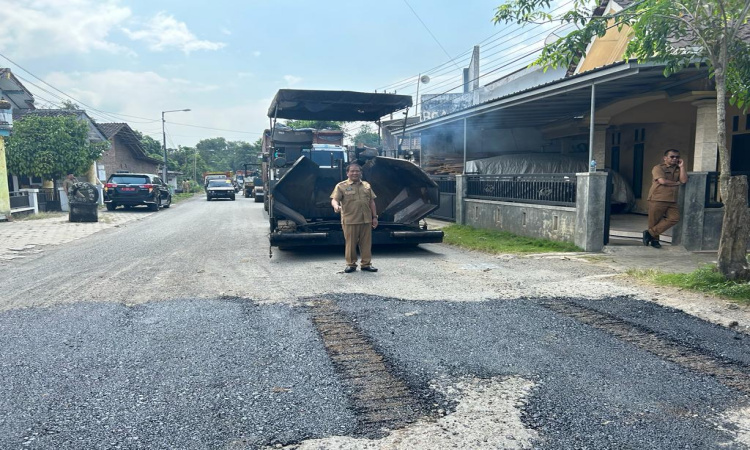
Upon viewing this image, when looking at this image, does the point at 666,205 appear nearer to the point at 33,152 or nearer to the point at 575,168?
the point at 575,168

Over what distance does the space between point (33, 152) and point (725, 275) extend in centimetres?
2225

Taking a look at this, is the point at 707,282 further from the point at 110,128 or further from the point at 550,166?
the point at 110,128

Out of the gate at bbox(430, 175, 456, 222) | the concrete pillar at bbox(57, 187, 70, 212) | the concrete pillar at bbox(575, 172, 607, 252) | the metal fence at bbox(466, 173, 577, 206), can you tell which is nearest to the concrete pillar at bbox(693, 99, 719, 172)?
the concrete pillar at bbox(575, 172, 607, 252)

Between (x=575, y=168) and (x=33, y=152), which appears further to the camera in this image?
(x=33, y=152)

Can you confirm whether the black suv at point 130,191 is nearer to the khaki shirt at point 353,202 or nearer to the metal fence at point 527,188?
the metal fence at point 527,188

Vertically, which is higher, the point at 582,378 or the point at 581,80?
the point at 581,80

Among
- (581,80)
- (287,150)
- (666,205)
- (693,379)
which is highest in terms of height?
(581,80)

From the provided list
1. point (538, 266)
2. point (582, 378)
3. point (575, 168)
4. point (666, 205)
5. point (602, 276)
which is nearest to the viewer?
point (582, 378)

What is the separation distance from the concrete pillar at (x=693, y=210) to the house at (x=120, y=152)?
101 feet

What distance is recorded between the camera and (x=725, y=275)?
19.8 ft

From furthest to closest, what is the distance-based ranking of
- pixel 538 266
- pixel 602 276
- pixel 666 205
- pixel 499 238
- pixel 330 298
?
pixel 499 238, pixel 666 205, pixel 538 266, pixel 602 276, pixel 330 298

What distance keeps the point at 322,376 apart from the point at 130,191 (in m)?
20.4

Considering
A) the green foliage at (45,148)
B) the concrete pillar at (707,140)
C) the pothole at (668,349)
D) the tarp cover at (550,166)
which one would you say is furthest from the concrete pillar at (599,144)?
the green foliage at (45,148)

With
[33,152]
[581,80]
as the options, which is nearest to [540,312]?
[581,80]
